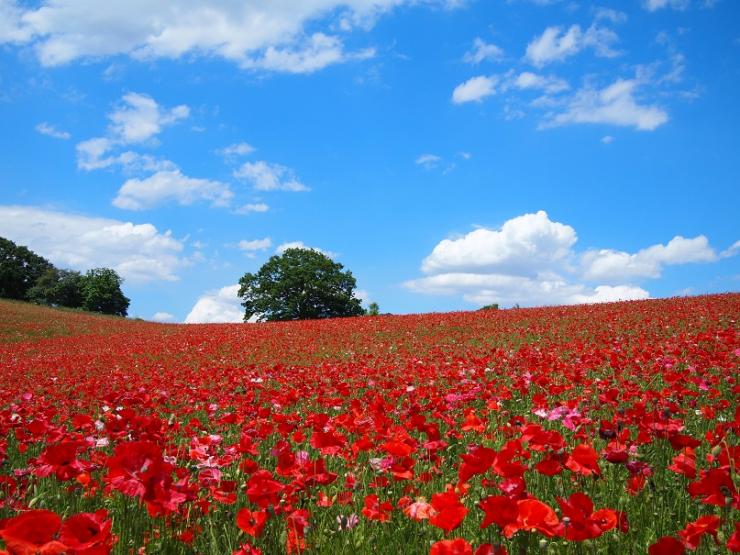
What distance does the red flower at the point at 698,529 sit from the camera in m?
1.81

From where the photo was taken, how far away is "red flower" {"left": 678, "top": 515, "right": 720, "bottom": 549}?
5.95 ft

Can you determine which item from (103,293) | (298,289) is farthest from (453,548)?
(103,293)

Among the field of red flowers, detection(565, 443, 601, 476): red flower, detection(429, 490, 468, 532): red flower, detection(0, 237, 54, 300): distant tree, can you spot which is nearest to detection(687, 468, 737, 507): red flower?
the field of red flowers

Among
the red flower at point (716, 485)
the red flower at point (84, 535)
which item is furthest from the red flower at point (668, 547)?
the red flower at point (84, 535)

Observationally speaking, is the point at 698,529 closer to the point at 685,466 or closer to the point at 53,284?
the point at 685,466

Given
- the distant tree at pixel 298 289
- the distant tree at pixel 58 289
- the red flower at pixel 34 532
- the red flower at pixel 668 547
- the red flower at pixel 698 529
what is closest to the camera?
the red flower at pixel 34 532

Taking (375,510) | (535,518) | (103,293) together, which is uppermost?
(103,293)

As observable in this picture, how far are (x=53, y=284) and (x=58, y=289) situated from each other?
128 centimetres

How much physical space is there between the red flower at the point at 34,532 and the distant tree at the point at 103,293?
84.4 meters

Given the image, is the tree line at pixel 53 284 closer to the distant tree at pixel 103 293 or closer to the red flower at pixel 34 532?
the distant tree at pixel 103 293

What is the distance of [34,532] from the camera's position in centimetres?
151

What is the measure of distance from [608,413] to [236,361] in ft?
42.4

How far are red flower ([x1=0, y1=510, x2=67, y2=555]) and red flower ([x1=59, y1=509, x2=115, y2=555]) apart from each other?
0.15 ft

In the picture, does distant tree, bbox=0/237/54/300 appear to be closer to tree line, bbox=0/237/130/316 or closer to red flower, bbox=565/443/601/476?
tree line, bbox=0/237/130/316
